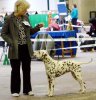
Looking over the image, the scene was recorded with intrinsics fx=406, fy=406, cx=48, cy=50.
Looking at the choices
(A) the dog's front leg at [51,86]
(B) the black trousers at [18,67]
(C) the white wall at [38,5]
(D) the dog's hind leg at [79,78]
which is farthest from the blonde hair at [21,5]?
(C) the white wall at [38,5]

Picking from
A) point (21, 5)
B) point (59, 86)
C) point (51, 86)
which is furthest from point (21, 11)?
point (59, 86)

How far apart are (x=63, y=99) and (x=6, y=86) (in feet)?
6.31


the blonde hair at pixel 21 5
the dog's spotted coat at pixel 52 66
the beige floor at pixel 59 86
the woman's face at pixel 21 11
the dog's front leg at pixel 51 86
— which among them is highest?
the blonde hair at pixel 21 5

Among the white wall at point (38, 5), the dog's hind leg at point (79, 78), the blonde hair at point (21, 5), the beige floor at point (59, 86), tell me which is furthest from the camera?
the white wall at point (38, 5)

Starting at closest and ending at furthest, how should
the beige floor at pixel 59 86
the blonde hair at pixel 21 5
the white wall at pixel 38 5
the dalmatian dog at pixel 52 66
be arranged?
the blonde hair at pixel 21 5 < the dalmatian dog at pixel 52 66 < the beige floor at pixel 59 86 < the white wall at pixel 38 5

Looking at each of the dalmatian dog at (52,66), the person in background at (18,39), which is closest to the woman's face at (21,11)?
the person in background at (18,39)

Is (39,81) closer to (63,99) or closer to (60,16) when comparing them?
(63,99)

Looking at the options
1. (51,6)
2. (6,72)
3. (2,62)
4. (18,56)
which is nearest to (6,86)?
(18,56)

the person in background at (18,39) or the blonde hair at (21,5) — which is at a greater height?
the blonde hair at (21,5)

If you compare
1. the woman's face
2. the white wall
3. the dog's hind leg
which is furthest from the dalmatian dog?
the white wall

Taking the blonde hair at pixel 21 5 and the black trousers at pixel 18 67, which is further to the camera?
the black trousers at pixel 18 67

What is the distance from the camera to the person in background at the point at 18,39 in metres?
7.21

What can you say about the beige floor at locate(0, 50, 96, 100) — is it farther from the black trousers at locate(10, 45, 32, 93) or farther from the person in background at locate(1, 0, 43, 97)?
the person in background at locate(1, 0, 43, 97)

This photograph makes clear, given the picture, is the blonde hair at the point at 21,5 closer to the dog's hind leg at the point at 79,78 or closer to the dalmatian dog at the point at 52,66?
the dalmatian dog at the point at 52,66
